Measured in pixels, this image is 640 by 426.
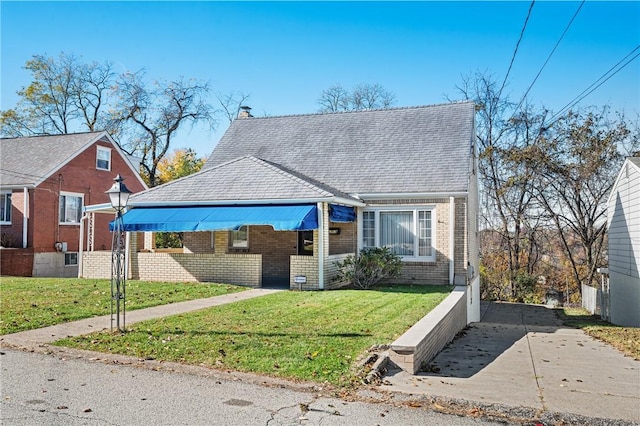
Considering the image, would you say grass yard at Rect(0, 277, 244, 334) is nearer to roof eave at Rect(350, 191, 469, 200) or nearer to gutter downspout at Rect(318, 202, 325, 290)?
gutter downspout at Rect(318, 202, 325, 290)

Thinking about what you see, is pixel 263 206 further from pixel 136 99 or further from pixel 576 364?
pixel 136 99

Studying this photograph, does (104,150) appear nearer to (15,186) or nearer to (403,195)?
(15,186)

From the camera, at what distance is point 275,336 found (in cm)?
882

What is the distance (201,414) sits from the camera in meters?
5.47

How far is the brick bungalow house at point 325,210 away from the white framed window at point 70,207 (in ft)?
23.9

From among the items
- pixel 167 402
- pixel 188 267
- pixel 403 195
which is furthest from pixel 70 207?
pixel 167 402

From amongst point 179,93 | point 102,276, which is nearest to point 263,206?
point 102,276

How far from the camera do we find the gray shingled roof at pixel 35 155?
24969mm

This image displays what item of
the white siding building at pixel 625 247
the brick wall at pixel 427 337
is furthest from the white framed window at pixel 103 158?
the white siding building at pixel 625 247

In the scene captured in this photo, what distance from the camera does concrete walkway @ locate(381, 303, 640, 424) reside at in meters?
6.26

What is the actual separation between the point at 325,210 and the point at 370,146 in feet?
18.8

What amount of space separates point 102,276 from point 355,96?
31012 mm

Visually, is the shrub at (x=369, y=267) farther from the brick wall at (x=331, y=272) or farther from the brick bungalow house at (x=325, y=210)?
the brick bungalow house at (x=325, y=210)

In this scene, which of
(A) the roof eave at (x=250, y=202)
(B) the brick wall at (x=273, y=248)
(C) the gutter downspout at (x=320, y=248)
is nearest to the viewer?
(C) the gutter downspout at (x=320, y=248)
